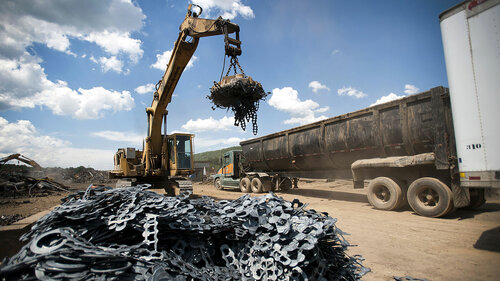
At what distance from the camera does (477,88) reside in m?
3.80

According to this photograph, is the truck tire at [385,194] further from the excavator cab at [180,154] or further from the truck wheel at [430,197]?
the excavator cab at [180,154]

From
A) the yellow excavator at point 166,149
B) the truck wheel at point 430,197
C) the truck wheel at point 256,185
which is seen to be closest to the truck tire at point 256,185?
the truck wheel at point 256,185

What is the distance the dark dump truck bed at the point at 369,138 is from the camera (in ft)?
21.4

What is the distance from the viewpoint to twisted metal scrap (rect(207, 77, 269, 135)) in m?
7.42

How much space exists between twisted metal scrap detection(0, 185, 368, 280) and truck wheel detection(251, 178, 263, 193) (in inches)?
444

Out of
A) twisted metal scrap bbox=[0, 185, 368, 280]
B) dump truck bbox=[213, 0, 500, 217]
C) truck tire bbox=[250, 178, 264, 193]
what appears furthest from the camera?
truck tire bbox=[250, 178, 264, 193]

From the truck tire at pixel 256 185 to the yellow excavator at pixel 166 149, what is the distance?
17.3ft

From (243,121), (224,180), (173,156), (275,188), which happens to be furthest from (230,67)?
(224,180)

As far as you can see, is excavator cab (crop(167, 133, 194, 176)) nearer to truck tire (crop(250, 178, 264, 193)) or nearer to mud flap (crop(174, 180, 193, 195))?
mud flap (crop(174, 180, 193, 195))

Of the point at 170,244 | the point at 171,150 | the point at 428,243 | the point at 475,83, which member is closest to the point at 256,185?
the point at 171,150

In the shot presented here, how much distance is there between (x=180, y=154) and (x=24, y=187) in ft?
44.0

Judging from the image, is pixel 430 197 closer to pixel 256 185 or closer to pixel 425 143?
pixel 425 143

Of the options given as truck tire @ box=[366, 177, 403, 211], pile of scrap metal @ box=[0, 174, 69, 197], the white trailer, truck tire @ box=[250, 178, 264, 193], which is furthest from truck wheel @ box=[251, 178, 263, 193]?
pile of scrap metal @ box=[0, 174, 69, 197]

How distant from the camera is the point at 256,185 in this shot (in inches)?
579
